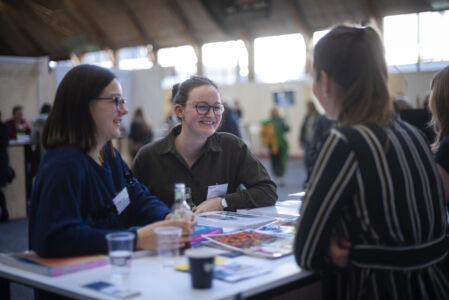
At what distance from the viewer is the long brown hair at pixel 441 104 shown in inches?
81.8

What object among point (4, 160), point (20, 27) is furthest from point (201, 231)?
point (20, 27)

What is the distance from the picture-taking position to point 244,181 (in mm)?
2559

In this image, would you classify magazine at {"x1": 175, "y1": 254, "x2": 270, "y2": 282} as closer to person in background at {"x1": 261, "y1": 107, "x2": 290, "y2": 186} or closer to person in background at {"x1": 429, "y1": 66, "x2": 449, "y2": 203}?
person in background at {"x1": 429, "y1": 66, "x2": 449, "y2": 203}

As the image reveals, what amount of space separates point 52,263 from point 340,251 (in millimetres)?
788

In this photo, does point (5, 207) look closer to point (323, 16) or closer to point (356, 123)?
point (356, 123)

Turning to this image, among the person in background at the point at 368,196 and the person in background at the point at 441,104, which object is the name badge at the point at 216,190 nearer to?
the person in background at the point at 441,104

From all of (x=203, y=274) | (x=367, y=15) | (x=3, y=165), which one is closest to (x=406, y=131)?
(x=203, y=274)

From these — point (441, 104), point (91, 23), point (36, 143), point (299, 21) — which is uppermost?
point (91, 23)

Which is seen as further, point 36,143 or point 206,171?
point 36,143

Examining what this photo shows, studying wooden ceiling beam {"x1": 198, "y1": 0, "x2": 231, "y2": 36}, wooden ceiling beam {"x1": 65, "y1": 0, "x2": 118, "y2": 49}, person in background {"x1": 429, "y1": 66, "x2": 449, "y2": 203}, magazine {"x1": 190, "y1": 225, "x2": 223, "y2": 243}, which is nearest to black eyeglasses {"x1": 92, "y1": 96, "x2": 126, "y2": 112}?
magazine {"x1": 190, "y1": 225, "x2": 223, "y2": 243}

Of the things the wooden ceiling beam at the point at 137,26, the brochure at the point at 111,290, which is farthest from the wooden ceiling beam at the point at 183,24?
the brochure at the point at 111,290

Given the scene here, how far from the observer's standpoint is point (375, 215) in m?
1.29

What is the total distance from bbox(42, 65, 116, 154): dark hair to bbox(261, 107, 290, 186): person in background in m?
7.25

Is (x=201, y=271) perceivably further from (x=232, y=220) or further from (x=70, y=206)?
(x=232, y=220)
